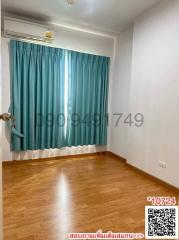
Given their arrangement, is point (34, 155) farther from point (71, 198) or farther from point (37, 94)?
point (71, 198)

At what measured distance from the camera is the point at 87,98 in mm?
3895

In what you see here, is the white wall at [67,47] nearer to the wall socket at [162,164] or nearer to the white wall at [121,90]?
the white wall at [121,90]

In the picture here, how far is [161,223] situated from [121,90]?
105 inches

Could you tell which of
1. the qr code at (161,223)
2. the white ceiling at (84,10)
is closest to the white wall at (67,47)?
the white ceiling at (84,10)

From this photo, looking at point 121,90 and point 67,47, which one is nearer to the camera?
point 67,47

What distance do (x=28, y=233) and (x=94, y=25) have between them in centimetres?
347

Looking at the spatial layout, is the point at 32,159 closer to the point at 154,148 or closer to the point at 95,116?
the point at 95,116

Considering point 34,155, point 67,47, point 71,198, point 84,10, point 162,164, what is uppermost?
point 84,10

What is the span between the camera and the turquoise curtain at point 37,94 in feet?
10.7

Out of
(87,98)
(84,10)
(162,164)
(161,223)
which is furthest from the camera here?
(87,98)

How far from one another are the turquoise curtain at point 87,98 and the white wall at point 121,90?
8.2 inches

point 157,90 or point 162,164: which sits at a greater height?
point 157,90

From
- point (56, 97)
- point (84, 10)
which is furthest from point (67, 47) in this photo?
point (56, 97)

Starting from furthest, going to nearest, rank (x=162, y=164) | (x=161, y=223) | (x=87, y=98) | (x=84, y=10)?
(x=87, y=98) < (x=84, y=10) < (x=162, y=164) < (x=161, y=223)
